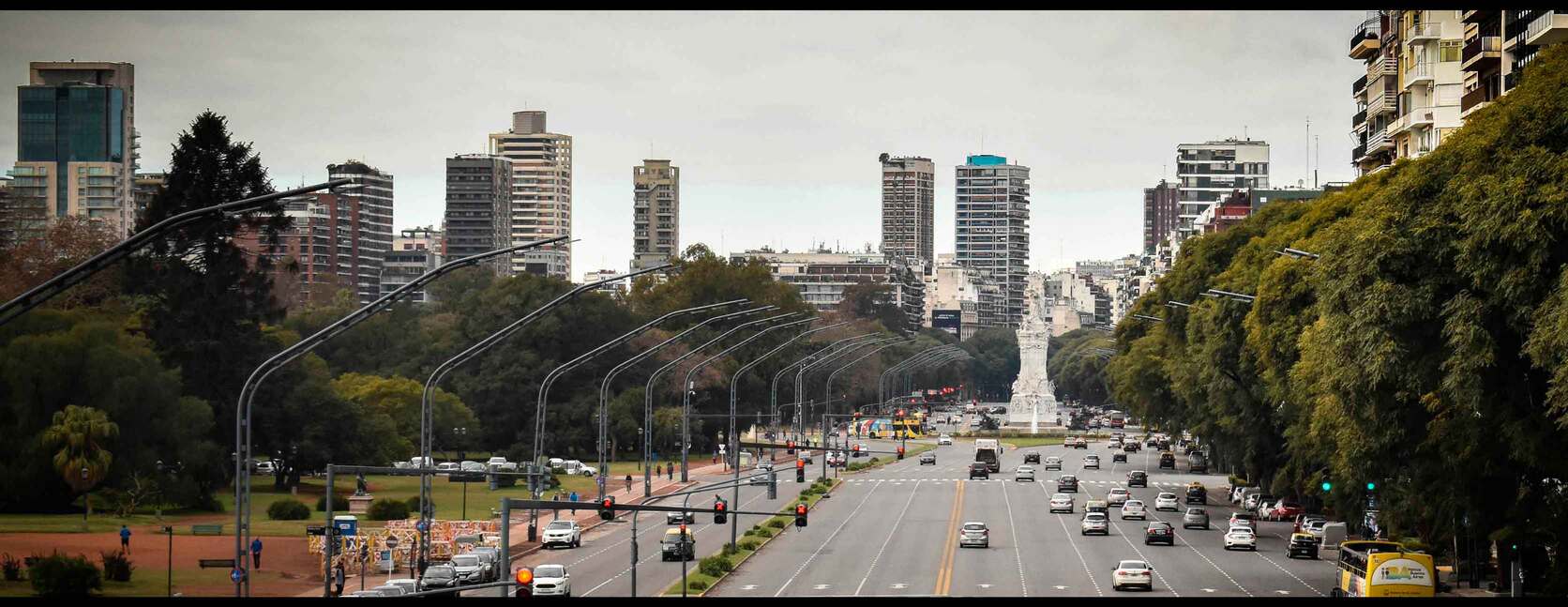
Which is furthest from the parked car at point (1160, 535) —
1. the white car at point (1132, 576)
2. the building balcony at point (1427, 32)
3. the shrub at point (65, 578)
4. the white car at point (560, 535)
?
the shrub at point (65, 578)

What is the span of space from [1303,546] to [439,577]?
93.9ft

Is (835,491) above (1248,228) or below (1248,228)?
below

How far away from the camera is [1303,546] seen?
67062 mm

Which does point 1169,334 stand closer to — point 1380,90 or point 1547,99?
point 1380,90

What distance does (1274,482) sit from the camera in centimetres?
8569

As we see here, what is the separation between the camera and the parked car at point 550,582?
172 ft

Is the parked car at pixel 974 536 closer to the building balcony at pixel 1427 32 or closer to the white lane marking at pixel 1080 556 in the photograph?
the white lane marking at pixel 1080 556

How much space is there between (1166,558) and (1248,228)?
148 feet

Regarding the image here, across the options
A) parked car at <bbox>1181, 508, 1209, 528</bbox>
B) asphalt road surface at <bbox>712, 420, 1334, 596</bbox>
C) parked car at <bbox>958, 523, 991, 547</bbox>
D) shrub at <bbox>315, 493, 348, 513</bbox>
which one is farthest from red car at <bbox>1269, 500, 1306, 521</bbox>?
shrub at <bbox>315, 493, 348, 513</bbox>

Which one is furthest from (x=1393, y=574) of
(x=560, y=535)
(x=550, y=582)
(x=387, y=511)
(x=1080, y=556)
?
(x=387, y=511)

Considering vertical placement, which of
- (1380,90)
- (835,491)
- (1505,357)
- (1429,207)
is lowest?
(835,491)

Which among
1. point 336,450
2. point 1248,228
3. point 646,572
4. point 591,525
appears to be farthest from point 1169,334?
point 646,572

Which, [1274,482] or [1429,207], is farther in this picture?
[1274,482]

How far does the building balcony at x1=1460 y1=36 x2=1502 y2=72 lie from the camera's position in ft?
258
